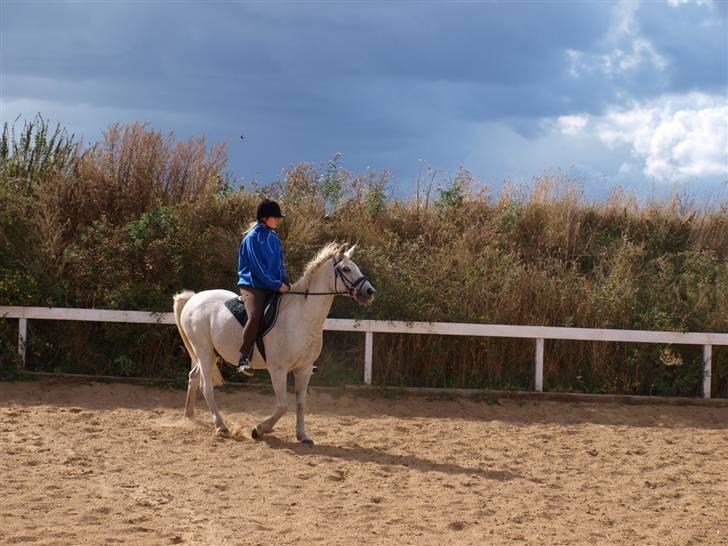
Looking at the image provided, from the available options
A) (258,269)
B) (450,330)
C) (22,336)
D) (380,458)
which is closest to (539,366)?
(450,330)

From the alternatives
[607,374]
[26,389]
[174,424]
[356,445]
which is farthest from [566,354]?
[26,389]

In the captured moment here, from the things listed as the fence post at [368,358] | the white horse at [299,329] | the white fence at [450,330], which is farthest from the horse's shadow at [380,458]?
the white fence at [450,330]

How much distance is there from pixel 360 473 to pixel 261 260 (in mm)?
2557

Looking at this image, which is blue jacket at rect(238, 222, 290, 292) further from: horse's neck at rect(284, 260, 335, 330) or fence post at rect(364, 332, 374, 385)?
fence post at rect(364, 332, 374, 385)

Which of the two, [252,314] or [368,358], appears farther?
[368,358]

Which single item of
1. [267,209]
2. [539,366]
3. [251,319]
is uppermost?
[267,209]

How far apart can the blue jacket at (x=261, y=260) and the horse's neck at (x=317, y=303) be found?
0.34 metres

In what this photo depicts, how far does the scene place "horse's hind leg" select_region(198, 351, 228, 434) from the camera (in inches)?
356

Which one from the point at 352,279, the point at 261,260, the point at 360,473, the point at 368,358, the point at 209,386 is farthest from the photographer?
the point at 368,358

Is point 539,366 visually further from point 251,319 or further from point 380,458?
point 251,319

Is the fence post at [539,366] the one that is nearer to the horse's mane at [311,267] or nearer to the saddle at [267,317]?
the horse's mane at [311,267]

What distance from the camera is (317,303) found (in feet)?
28.5

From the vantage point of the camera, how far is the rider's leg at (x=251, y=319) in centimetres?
862

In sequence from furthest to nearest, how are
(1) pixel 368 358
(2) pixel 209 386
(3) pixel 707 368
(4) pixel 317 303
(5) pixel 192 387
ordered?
(3) pixel 707 368 → (1) pixel 368 358 → (5) pixel 192 387 → (2) pixel 209 386 → (4) pixel 317 303
